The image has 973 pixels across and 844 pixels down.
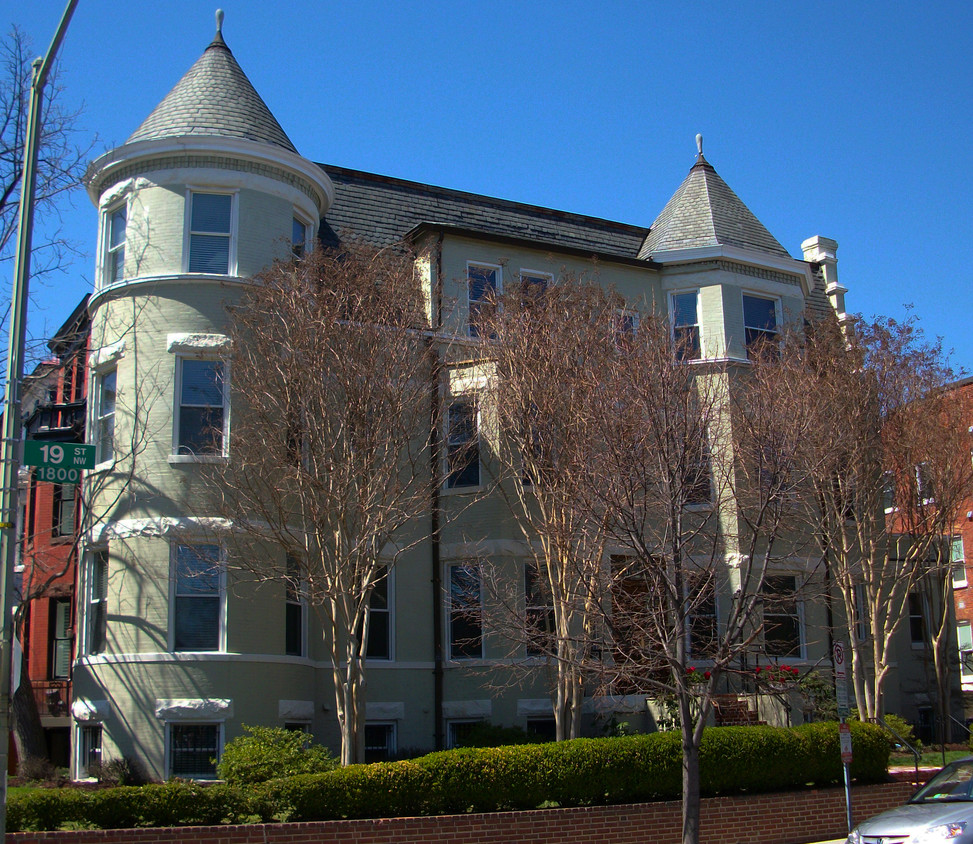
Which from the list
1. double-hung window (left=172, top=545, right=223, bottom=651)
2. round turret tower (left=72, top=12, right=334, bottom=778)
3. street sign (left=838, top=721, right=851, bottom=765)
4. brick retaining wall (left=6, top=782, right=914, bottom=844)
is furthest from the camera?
double-hung window (left=172, top=545, right=223, bottom=651)

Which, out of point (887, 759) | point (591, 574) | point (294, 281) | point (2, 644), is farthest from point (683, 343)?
point (2, 644)

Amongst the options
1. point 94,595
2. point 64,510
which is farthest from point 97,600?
point 64,510

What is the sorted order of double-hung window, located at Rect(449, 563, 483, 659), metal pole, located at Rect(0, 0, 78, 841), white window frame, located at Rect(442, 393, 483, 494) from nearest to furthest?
1. metal pole, located at Rect(0, 0, 78, 841)
2. white window frame, located at Rect(442, 393, 483, 494)
3. double-hung window, located at Rect(449, 563, 483, 659)

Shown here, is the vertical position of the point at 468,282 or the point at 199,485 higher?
the point at 468,282

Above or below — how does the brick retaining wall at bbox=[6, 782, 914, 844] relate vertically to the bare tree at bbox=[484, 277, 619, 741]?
below

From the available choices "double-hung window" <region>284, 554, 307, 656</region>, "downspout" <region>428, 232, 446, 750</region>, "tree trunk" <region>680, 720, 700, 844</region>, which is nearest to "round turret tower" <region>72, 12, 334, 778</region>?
"double-hung window" <region>284, 554, 307, 656</region>

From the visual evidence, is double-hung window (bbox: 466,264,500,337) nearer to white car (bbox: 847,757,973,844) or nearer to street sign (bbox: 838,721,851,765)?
street sign (bbox: 838,721,851,765)

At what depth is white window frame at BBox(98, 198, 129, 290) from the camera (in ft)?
66.8

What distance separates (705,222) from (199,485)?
1381 centimetres

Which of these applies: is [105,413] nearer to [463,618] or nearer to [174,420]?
[174,420]

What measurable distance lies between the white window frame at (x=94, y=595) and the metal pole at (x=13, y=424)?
698 cm

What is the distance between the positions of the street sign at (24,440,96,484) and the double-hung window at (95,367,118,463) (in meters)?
7.50

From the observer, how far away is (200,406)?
18.9 metres

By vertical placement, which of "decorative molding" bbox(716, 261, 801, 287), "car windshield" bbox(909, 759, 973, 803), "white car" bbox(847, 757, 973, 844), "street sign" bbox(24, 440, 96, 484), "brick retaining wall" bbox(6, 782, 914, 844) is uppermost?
"decorative molding" bbox(716, 261, 801, 287)
